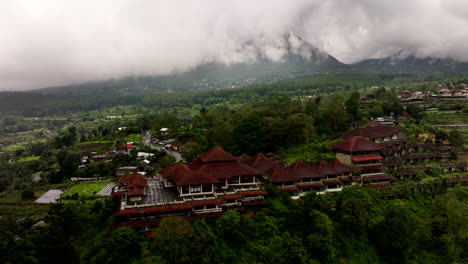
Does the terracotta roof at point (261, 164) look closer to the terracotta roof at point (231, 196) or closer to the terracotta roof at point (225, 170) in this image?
the terracotta roof at point (225, 170)

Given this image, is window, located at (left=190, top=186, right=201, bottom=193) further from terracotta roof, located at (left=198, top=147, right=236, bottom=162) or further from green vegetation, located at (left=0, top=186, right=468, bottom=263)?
terracotta roof, located at (left=198, top=147, right=236, bottom=162)

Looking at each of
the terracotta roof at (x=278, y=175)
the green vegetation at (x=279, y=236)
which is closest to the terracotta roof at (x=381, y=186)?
the green vegetation at (x=279, y=236)

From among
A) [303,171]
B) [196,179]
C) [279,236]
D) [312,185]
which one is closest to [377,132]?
[303,171]

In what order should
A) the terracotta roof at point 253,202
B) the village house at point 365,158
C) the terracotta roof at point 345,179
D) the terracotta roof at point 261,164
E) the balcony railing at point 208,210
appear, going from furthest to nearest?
the village house at point 365,158 → the terracotta roof at point 261,164 → the terracotta roof at point 345,179 → the terracotta roof at point 253,202 → the balcony railing at point 208,210

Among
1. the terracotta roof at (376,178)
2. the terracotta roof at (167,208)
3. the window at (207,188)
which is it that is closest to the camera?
the terracotta roof at (167,208)

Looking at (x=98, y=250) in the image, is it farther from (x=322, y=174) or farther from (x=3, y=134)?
(x=3, y=134)
